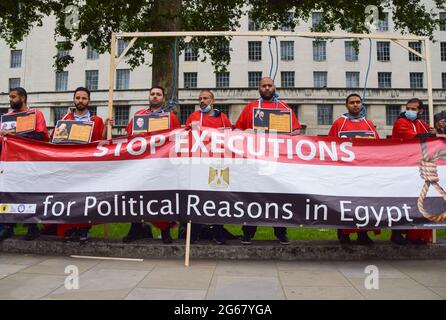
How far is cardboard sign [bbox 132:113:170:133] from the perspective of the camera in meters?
5.65

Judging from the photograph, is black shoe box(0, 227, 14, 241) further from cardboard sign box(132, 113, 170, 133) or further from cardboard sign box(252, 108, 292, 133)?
cardboard sign box(252, 108, 292, 133)

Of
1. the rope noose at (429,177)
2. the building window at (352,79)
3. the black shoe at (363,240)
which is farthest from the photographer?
the building window at (352,79)

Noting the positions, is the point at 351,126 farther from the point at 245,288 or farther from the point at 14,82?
the point at 14,82

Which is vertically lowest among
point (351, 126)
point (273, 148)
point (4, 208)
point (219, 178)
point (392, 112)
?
point (4, 208)

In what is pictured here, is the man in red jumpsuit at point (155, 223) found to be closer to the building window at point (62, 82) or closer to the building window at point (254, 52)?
the building window at point (254, 52)

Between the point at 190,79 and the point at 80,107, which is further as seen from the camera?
the point at 190,79

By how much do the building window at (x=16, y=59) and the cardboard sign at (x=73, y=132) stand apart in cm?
4717

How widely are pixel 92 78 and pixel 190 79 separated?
11.7 meters

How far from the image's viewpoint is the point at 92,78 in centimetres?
4419

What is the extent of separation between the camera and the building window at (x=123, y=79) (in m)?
43.3

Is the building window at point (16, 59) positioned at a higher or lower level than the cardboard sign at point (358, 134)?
higher

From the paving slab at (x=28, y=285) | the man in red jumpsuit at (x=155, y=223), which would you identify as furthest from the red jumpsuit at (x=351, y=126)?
the paving slab at (x=28, y=285)

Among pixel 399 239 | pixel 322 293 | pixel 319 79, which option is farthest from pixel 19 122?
pixel 319 79

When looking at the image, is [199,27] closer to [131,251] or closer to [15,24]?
[15,24]
